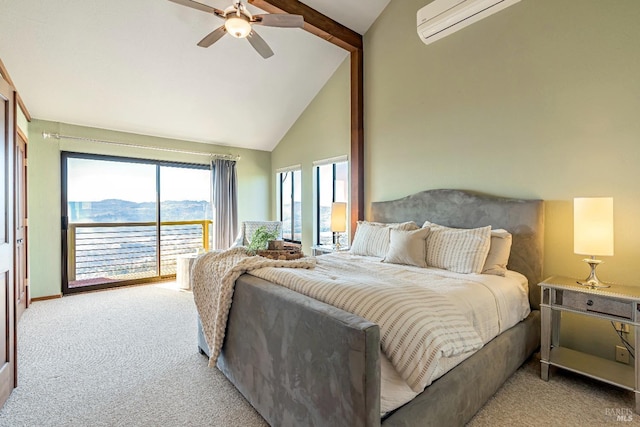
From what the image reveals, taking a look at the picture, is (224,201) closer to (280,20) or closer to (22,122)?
(22,122)

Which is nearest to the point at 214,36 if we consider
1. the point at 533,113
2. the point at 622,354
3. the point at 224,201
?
the point at 533,113

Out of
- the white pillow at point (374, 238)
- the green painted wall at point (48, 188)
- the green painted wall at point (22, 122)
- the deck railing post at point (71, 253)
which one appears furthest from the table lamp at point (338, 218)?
the green painted wall at point (22, 122)

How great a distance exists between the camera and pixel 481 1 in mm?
2588

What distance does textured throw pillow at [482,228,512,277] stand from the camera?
8.11 feet

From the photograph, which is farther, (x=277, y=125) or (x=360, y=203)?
(x=277, y=125)

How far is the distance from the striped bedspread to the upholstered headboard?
4.62ft

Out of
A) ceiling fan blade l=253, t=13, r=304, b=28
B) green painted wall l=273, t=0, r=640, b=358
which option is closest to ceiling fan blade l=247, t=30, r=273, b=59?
ceiling fan blade l=253, t=13, r=304, b=28

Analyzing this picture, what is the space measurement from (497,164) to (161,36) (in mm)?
3706

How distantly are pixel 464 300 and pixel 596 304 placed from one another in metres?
0.95

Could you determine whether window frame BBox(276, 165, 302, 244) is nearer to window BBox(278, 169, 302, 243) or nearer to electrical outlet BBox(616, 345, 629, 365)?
window BBox(278, 169, 302, 243)

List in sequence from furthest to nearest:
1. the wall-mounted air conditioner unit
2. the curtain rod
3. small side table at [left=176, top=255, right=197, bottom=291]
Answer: small side table at [left=176, top=255, right=197, bottom=291] < the curtain rod < the wall-mounted air conditioner unit

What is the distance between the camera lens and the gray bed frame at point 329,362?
1.16 meters

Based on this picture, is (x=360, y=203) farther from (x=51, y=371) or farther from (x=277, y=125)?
(x=51, y=371)

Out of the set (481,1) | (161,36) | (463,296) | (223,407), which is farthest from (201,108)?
(463,296)
